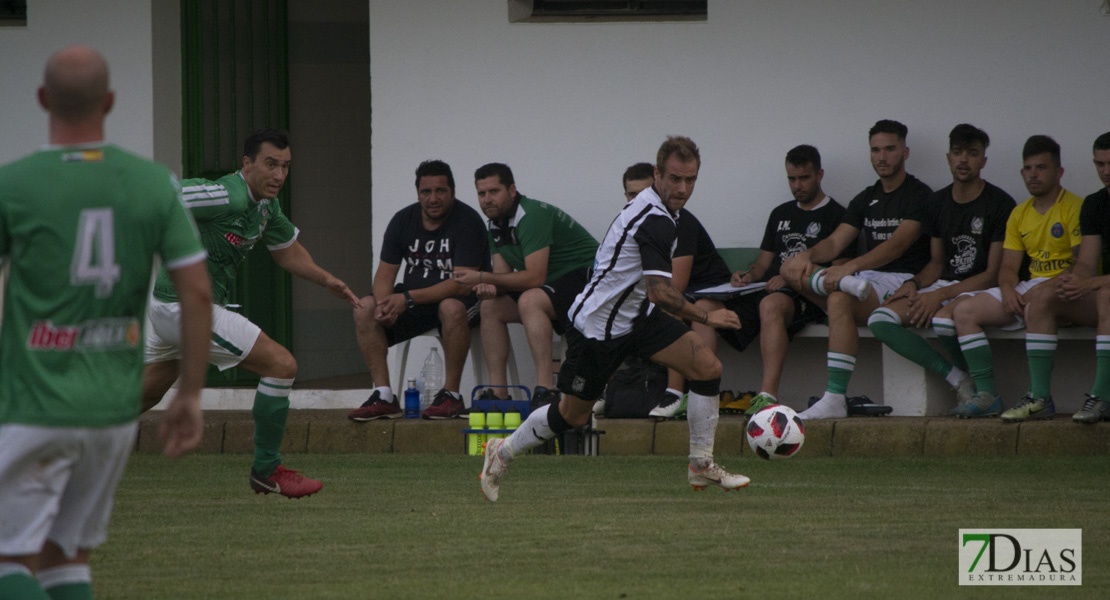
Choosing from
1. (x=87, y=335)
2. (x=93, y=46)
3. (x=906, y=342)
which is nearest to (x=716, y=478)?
(x=906, y=342)

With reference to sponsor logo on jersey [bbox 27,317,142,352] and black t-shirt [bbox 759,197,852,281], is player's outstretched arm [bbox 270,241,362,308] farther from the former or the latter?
sponsor logo on jersey [bbox 27,317,142,352]

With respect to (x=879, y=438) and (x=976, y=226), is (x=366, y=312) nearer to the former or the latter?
(x=879, y=438)

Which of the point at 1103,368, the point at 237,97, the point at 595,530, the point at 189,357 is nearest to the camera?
the point at 189,357

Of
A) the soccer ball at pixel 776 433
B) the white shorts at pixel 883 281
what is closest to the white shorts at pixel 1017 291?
the white shorts at pixel 883 281

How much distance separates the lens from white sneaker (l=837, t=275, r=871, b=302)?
857 centimetres

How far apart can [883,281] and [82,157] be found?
6768 mm

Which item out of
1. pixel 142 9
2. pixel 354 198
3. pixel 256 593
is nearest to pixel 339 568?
pixel 256 593

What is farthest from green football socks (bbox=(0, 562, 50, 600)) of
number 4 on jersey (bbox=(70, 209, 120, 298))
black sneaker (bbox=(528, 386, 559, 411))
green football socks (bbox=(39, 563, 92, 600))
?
black sneaker (bbox=(528, 386, 559, 411))

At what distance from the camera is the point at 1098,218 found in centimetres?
808

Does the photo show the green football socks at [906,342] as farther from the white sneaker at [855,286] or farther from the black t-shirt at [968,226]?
the black t-shirt at [968,226]

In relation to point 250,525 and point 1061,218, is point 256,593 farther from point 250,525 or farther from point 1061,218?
point 1061,218

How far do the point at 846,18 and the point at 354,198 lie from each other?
5122 millimetres

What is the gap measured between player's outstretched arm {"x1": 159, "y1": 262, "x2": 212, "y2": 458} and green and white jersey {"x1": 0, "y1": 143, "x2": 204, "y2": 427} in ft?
0.18

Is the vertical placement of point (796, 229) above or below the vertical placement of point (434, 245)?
above
